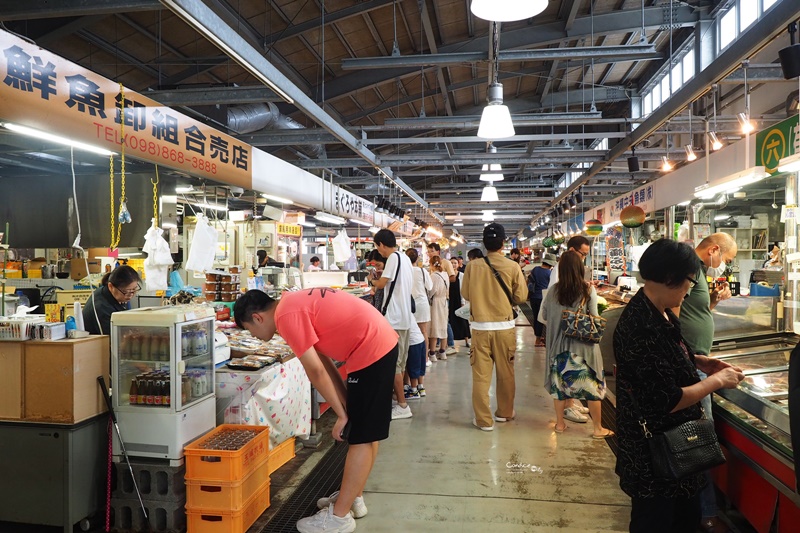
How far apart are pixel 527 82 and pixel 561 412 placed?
764 centimetres

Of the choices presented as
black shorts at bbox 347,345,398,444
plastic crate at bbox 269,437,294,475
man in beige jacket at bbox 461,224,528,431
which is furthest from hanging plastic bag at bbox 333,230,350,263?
black shorts at bbox 347,345,398,444

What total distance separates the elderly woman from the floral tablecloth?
2.70 metres

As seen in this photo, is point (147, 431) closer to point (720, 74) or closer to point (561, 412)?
point (561, 412)

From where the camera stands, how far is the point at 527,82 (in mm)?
10734

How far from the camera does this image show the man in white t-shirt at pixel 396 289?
17.8 feet

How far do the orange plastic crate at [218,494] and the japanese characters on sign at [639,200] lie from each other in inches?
423

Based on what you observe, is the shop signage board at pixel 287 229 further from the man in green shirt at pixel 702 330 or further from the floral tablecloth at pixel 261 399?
the man in green shirt at pixel 702 330

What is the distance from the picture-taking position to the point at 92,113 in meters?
4.07

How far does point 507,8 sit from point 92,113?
10.5ft

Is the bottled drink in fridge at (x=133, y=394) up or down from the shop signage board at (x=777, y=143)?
down

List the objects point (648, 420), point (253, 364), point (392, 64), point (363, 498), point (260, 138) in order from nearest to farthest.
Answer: point (648, 420) → point (363, 498) → point (253, 364) → point (392, 64) → point (260, 138)

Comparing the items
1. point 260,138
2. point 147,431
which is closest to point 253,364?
point 147,431

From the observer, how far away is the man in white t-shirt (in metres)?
5.43

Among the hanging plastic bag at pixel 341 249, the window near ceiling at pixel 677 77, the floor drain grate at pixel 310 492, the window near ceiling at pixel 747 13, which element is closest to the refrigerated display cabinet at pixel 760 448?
the floor drain grate at pixel 310 492
